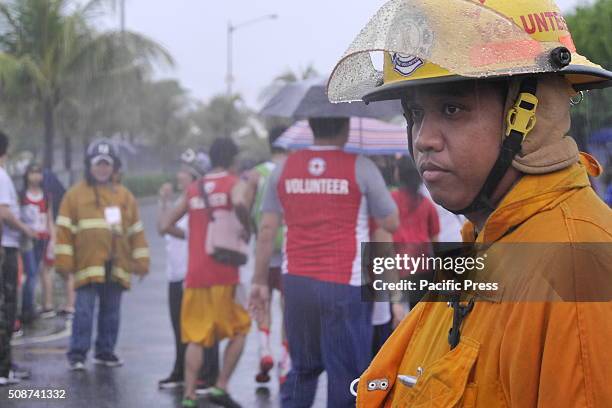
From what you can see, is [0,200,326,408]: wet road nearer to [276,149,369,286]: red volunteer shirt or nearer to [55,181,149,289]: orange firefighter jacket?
[55,181,149,289]: orange firefighter jacket

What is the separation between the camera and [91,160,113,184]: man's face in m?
7.84

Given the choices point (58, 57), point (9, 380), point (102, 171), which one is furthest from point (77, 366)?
point (58, 57)

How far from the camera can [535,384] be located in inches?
61.4

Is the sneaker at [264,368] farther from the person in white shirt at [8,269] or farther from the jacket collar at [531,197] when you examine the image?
the jacket collar at [531,197]

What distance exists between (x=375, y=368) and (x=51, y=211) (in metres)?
8.85

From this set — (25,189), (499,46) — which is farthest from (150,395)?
(499,46)

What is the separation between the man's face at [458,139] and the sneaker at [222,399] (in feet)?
16.0

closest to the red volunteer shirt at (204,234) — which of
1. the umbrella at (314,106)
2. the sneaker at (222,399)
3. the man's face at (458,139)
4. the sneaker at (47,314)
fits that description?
the umbrella at (314,106)

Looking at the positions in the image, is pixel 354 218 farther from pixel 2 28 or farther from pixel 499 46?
pixel 2 28

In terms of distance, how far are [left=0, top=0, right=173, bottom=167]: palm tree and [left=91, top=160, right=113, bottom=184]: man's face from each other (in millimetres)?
10856

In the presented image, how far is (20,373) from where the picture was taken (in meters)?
6.77

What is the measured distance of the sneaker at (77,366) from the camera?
7470 millimetres

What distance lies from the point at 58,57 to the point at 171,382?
1409cm

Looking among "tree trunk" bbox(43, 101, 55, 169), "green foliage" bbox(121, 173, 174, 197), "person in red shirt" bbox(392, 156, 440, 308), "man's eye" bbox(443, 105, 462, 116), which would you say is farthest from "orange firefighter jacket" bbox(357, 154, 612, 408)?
"green foliage" bbox(121, 173, 174, 197)
